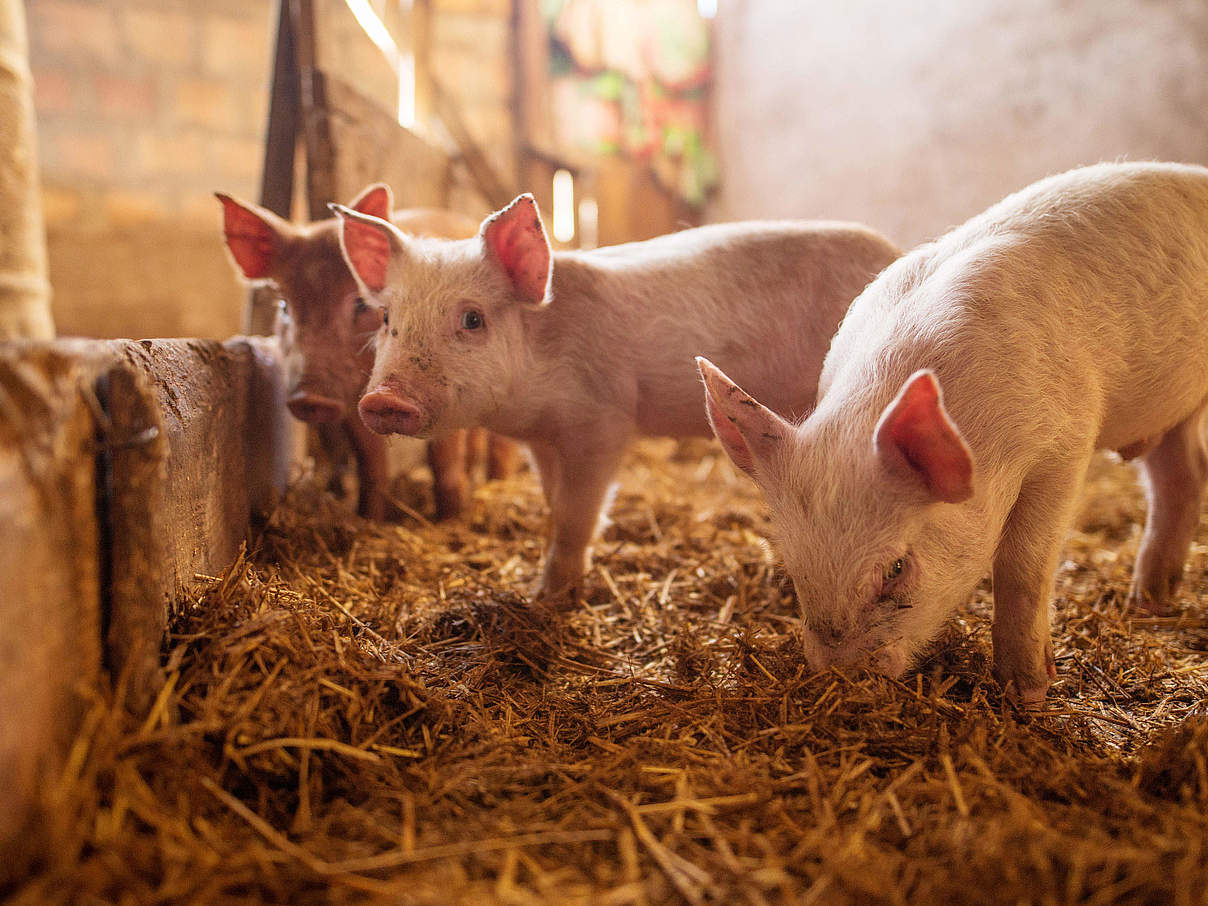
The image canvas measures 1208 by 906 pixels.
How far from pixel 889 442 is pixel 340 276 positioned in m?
2.66

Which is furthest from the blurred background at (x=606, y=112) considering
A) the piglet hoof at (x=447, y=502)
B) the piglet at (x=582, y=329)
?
the piglet at (x=582, y=329)

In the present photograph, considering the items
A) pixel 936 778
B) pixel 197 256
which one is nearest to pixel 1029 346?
pixel 936 778

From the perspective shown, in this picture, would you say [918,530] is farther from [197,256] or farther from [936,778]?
[197,256]

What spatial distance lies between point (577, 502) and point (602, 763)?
1408mm

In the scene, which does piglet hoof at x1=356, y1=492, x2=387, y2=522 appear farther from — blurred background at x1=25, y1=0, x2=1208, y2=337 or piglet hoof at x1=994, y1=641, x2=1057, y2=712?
piglet hoof at x1=994, y1=641, x2=1057, y2=712

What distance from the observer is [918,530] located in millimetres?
2145

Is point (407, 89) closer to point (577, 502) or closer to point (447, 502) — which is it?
point (447, 502)

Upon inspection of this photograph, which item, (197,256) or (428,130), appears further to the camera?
(197,256)

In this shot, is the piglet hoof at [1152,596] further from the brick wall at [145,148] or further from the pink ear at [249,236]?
the brick wall at [145,148]

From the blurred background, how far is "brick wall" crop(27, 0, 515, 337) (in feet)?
0.07

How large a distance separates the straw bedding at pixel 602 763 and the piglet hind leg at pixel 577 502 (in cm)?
21

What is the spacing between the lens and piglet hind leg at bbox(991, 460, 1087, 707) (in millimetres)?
2414

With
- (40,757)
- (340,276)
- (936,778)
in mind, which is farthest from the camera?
(340,276)

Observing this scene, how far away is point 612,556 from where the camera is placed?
3836mm
